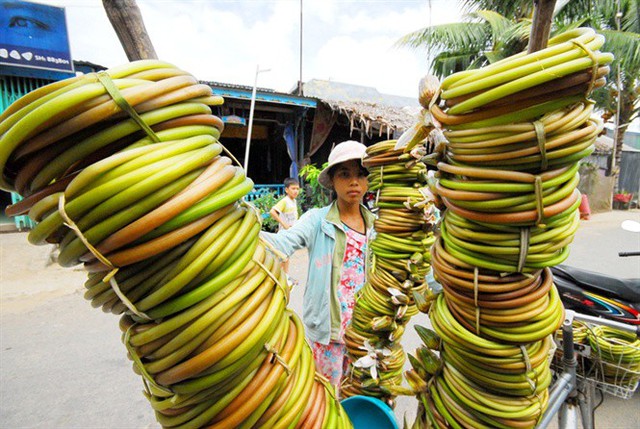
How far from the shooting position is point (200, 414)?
469mm

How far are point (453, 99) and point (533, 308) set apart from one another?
409 mm

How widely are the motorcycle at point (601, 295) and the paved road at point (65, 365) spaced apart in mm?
810

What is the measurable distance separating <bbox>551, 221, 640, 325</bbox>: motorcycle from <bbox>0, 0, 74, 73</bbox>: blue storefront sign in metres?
9.40

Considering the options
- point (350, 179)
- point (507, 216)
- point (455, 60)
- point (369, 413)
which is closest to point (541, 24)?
point (507, 216)

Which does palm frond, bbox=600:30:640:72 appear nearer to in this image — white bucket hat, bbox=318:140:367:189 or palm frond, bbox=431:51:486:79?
palm frond, bbox=431:51:486:79

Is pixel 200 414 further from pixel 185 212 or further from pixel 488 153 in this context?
pixel 488 153

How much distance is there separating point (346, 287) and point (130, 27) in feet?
5.50

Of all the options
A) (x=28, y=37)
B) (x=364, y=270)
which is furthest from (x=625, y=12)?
(x=28, y=37)

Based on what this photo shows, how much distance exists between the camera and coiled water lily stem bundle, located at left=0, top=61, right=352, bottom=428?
369mm

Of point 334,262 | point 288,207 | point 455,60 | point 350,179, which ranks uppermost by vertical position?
point 455,60

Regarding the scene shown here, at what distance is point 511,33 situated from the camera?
28.1 feet

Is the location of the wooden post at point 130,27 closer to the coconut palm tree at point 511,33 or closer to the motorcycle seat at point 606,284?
the motorcycle seat at point 606,284

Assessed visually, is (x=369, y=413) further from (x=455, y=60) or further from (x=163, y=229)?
(x=455, y=60)

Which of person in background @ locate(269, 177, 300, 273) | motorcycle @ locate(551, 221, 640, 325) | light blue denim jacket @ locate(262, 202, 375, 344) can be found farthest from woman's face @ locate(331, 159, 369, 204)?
person in background @ locate(269, 177, 300, 273)
